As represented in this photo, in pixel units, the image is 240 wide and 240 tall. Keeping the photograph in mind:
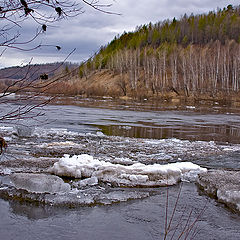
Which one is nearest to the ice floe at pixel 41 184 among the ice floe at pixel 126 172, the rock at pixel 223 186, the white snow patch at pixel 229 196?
the ice floe at pixel 126 172

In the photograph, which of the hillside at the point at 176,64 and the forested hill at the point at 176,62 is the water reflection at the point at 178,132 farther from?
the forested hill at the point at 176,62

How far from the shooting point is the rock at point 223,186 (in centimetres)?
788

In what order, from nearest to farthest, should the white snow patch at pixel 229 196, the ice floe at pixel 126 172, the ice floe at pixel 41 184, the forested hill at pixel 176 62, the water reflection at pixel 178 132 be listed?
the white snow patch at pixel 229 196 < the ice floe at pixel 41 184 < the ice floe at pixel 126 172 < the water reflection at pixel 178 132 < the forested hill at pixel 176 62

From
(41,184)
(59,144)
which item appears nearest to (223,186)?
(41,184)

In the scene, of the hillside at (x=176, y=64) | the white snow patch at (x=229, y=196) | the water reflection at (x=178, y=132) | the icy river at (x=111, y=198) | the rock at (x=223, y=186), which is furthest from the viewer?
the hillside at (x=176, y=64)

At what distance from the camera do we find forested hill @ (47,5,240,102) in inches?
2790

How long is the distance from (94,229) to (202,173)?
180 inches

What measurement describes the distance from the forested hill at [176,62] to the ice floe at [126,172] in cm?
4194

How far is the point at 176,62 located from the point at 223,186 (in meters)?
78.3

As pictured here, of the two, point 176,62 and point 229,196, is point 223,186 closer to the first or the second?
point 229,196

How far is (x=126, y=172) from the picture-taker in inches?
377

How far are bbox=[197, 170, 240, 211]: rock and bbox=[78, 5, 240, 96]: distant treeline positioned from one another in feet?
167

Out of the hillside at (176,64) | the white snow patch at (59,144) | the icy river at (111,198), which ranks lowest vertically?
the icy river at (111,198)

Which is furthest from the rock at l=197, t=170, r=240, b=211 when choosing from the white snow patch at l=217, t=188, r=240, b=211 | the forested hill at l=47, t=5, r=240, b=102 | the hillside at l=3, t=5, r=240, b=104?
the forested hill at l=47, t=5, r=240, b=102
